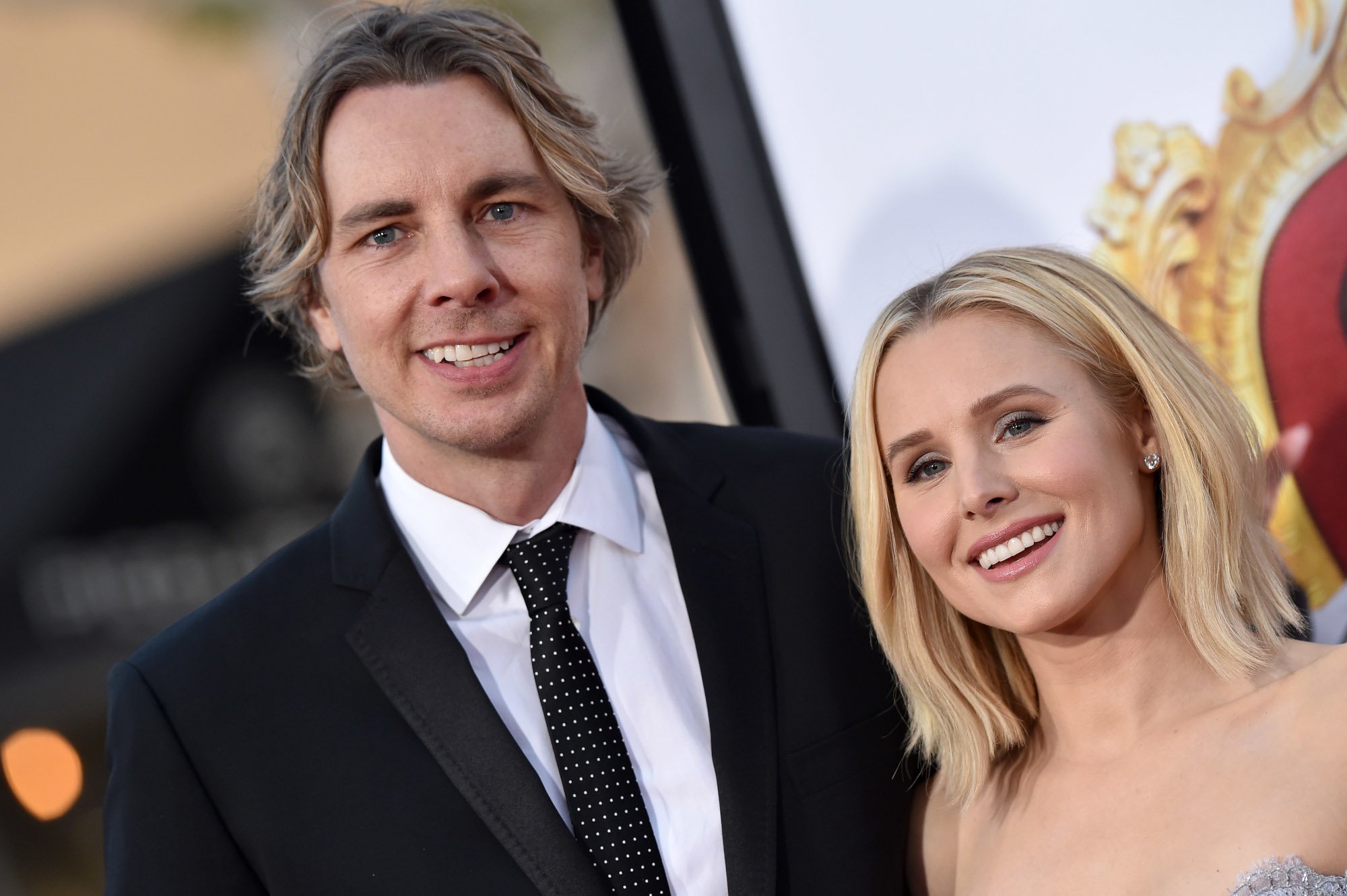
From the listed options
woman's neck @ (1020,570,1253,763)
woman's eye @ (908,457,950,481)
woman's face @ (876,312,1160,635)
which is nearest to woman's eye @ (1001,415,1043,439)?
woman's face @ (876,312,1160,635)

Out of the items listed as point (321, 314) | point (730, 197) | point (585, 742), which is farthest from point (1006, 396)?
point (321, 314)

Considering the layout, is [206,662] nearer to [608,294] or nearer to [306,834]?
[306,834]

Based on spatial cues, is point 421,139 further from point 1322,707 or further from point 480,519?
point 1322,707

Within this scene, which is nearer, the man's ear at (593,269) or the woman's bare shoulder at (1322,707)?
the woman's bare shoulder at (1322,707)

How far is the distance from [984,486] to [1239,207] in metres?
0.77

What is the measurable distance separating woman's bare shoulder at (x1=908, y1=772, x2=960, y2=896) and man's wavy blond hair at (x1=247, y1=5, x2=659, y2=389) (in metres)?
1.12

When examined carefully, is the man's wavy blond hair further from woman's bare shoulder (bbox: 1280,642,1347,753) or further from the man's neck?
woman's bare shoulder (bbox: 1280,642,1347,753)

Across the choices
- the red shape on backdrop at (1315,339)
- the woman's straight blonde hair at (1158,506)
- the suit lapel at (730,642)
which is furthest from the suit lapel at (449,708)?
the red shape on backdrop at (1315,339)

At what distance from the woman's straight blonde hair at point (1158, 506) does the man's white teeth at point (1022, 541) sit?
0.67 ft

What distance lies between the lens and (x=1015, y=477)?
178 cm

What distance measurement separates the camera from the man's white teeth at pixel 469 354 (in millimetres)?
1988

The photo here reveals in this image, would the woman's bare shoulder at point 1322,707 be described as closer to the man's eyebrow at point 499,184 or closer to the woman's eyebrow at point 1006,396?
the woman's eyebrow at point 1006,396

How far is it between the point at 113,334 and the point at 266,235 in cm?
116

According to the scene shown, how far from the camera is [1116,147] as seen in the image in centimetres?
224
